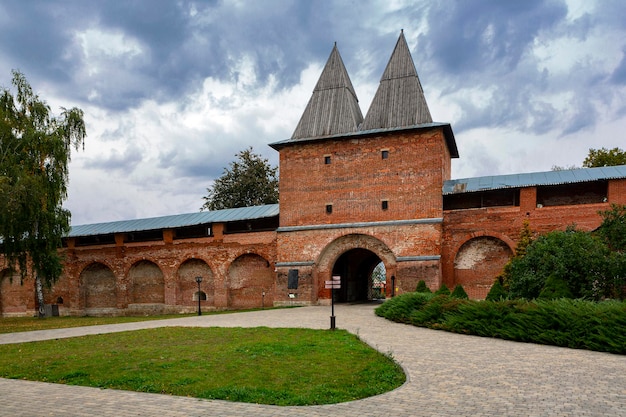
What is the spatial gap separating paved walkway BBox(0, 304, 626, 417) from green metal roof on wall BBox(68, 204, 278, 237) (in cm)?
1937

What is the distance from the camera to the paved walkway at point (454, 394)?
6.29 meters

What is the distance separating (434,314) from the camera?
49.5 feet

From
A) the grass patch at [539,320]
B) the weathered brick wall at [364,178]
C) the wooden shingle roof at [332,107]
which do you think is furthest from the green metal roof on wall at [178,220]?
the grass patch at [539,320]

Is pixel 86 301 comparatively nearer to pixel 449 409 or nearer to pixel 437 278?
pixel 437 278

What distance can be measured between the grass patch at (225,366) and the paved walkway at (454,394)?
1.19 feet

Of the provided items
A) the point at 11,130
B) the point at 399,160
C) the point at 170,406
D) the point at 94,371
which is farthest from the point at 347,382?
the point at 11,130

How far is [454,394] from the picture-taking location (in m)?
7.04

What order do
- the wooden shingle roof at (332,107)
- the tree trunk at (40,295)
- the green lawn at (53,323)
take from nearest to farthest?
1. the green lawn at (53,323)
2. the wooden shingle roof at (332,107)
3. the tree trunk at (40,295)

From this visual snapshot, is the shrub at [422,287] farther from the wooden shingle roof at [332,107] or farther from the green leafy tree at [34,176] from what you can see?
the green leafy tree at [34,176]

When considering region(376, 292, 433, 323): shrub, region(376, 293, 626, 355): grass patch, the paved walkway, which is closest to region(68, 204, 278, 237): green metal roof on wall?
region(376, 292, 433, 323): shrub

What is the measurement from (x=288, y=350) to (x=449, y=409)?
16.0ft

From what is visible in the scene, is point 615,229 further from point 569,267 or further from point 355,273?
point 355,273

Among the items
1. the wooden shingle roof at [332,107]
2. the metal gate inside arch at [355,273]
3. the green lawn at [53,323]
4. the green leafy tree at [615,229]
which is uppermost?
the wooden shingle roof at [332,107]

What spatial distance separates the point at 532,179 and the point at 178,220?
20.8 m
